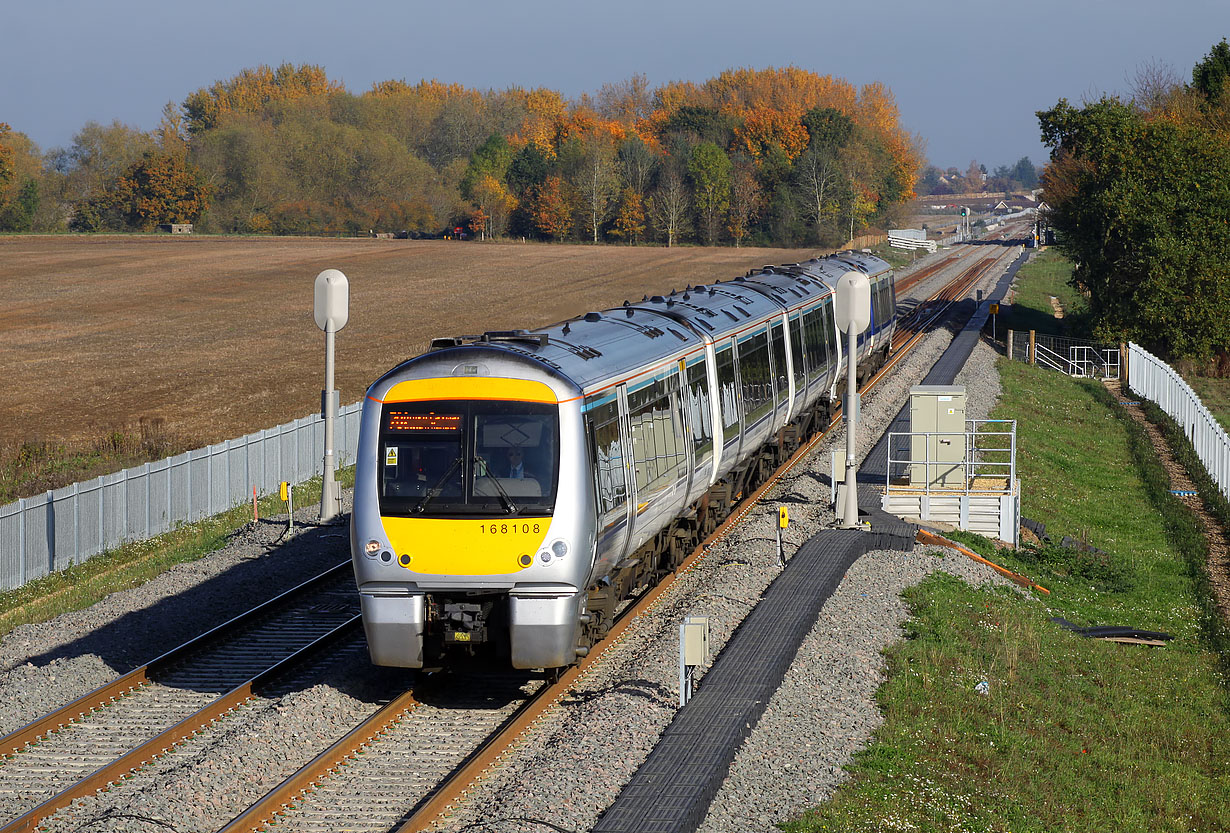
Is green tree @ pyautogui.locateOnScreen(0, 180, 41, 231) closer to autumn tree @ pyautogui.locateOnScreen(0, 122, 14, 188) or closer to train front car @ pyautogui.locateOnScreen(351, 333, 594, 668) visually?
autumn tree @ pyautogui.locateOnScreen(0, 122, 14, 188)

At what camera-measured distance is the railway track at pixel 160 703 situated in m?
11.2

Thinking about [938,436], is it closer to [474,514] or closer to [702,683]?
[702,683]

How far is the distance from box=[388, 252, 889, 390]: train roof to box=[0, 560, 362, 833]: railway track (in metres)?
3.99

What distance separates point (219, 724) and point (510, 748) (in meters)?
2.94

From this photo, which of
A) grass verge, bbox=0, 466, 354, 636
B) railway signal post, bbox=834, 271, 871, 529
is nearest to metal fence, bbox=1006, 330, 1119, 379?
railway signal post, bbox=834, 271, 871, 529

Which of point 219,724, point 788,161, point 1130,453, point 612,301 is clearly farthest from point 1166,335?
point 788,161

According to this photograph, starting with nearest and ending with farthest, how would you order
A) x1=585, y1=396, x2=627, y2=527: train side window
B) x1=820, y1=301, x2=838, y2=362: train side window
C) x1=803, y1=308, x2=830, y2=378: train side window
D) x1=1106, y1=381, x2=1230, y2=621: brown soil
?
x1=585, y1=396, x2=627, y2=527: train side window → x1=1106, y1=381, x2=1230, y2=621: brown soil → x1=803, y1=308, x2=830, y2=378: train side window → x1=820, y1=301, x2=838, y2=362: train side window

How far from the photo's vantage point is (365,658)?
571 inches

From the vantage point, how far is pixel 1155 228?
46.9m

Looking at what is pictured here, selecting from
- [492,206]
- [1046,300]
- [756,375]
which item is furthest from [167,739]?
[492,206]

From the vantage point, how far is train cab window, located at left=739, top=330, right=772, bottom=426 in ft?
69.3

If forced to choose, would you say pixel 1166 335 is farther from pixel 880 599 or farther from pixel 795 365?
pixel 880 599

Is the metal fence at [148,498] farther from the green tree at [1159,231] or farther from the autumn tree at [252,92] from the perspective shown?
the autumn tree at [252,92]

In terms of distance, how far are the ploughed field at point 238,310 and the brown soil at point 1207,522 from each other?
23.2 metres
